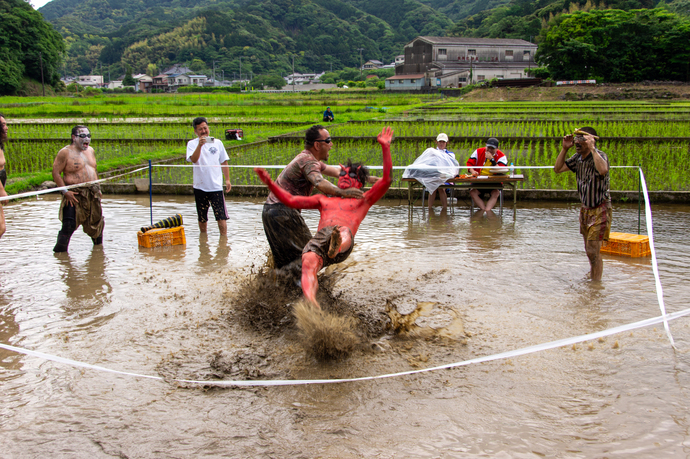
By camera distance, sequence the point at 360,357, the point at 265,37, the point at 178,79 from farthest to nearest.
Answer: the point at 265,37, the point at 178,79, the point at 360,357

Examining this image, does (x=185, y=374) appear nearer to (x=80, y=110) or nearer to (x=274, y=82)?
(x=80, y=110)

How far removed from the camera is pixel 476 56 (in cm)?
Result: 8181

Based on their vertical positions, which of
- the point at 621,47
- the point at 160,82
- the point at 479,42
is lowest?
the point at 621,47

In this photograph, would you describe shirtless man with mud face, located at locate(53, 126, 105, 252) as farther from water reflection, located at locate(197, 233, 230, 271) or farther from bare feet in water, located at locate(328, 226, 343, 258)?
bare feet in water, located at locate(328, 226, 343, 258)

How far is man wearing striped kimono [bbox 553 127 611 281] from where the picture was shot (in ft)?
17.4

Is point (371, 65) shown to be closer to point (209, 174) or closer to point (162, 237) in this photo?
point (209, 174)

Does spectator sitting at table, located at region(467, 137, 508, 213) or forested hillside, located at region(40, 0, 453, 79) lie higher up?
forested hillside, located at region(40, 0, 453, 79)

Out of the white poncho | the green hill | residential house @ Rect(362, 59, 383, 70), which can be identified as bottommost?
the white poncho

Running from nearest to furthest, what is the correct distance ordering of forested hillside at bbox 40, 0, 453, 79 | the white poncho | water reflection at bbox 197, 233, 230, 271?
water reflection at bbox 197, 233, 230, 271 → the white poncho → forested hillside at bbox 40, 0, 453, 79

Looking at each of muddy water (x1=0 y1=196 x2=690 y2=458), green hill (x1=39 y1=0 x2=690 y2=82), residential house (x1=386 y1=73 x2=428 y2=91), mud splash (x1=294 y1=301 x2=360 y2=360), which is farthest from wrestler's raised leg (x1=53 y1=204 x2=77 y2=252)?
green hill (x1=39 y1=0 x2=690 y2=82)

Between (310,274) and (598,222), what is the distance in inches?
123

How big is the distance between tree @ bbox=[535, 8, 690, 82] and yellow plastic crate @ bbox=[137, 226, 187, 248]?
57.6m

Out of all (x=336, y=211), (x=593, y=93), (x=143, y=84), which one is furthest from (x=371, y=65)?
(x=336, y=211)

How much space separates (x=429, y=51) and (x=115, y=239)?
80.2m
